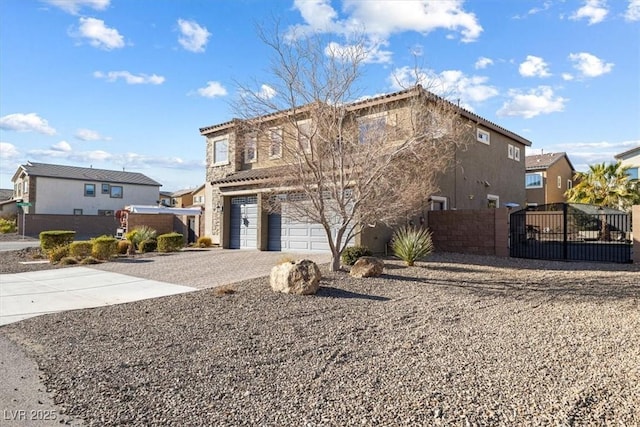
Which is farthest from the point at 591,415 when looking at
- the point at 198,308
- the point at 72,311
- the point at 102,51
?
the point at 102,51

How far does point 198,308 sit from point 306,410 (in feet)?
15.5

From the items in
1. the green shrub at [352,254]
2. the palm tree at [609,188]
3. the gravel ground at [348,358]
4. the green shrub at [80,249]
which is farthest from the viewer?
the palm tree at [609,188]

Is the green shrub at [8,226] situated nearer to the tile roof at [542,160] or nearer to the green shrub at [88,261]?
the green shrub at [88,261]

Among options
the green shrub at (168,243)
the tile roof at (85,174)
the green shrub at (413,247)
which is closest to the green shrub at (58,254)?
the green shrub at (168,243)

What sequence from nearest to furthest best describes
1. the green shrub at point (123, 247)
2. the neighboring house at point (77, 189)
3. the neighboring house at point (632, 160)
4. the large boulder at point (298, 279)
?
the large boulder at point (298, 279), the green shrub at point (123, 247), the neighboring house at point (632, 160), the neighboring house at point (77, 189)

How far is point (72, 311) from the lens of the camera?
328 inches

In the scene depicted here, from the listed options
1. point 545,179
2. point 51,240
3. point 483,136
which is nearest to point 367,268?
point 483,136

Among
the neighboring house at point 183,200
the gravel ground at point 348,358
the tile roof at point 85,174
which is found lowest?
the gravel ground at point 348,358

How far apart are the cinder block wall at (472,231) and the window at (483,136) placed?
5.51 m

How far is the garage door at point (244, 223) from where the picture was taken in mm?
20562

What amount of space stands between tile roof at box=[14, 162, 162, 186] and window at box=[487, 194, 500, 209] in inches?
1558

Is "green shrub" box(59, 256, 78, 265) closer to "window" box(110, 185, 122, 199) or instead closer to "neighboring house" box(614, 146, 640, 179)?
"window" box(110, 185, 122, 199)

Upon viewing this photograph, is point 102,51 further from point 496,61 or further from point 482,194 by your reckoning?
point 482,194

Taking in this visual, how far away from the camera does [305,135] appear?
1152cm
